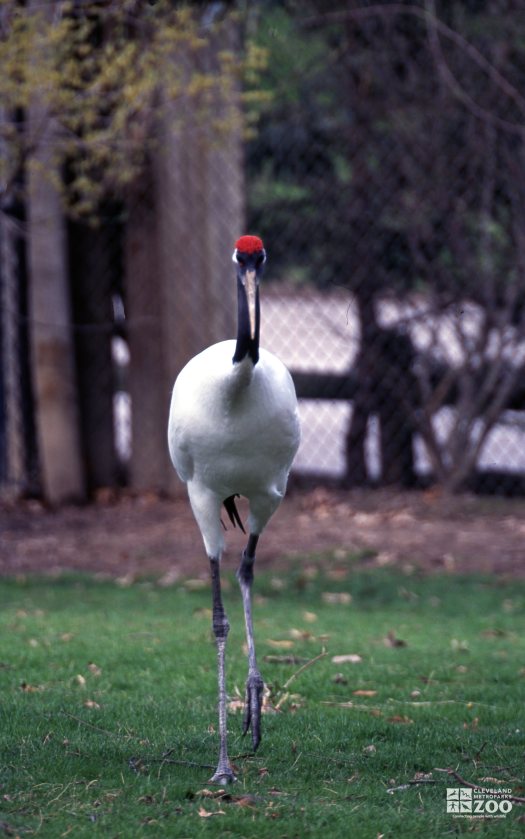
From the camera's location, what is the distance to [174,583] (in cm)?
740

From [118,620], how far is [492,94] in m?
4.66

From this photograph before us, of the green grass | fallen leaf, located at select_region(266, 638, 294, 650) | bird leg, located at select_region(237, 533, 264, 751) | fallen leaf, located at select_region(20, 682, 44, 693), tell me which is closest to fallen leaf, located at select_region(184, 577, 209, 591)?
the green grass

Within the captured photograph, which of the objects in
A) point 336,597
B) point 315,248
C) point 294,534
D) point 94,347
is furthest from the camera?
point 94,347

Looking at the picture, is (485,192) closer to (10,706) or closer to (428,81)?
(428,81)

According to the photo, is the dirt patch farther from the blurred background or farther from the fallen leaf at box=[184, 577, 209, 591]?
the blurred background

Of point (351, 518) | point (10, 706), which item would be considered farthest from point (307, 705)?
point (351, 518)

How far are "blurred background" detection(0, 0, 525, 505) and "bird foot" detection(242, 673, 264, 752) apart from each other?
467cm

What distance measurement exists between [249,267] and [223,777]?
1.62m

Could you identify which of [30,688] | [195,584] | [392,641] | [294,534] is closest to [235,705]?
[30,688]

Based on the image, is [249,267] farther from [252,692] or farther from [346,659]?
[346,659]

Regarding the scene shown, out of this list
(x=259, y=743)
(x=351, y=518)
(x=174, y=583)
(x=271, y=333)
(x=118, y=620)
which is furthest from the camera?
(x=271, y=333)

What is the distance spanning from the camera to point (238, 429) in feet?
14.3

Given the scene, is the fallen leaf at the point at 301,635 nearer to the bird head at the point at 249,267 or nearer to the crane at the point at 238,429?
the crane at the point at 238,429

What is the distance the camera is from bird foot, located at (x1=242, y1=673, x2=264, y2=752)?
435cm
